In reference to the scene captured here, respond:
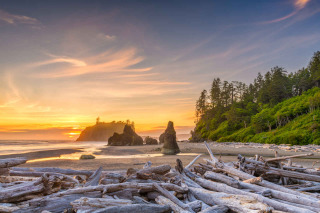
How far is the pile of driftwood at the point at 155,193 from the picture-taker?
3.78 m

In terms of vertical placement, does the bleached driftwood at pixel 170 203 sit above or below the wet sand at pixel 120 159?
above

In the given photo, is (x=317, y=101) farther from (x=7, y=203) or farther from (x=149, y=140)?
(x=7, y=203)

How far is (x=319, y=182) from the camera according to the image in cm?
625

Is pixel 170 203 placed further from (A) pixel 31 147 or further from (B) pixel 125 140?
(B) pixel 125 140

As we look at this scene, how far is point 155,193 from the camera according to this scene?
4664 millimetres

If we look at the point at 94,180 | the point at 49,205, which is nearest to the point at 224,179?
the point at 94,180

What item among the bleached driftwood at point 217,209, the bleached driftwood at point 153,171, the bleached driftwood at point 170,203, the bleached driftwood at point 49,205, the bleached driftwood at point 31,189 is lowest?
the bleached driftwood at point 217,209

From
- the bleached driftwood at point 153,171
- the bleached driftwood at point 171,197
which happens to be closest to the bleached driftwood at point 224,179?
the bleached driftwood at point 153,171

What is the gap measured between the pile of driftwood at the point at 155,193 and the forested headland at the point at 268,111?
4146 cm

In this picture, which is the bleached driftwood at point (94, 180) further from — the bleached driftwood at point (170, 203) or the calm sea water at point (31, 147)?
the calm sea water at point (31, 147)

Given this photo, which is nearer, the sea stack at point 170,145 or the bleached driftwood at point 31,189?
the bleached driftwood at point 31,189

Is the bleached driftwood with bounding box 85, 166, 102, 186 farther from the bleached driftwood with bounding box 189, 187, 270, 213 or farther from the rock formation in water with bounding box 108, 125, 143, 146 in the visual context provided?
the rock formation in water with bounding box 108, 125, 143, 146

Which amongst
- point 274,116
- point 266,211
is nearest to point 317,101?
point 274,116

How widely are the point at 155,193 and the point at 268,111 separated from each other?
232ft
